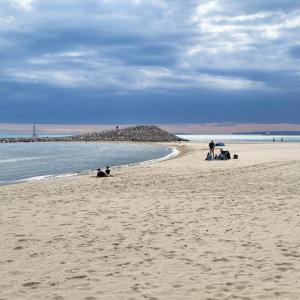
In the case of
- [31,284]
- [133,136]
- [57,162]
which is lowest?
[57,162]

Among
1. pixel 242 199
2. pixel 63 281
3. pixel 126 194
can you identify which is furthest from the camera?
pixel 126 194

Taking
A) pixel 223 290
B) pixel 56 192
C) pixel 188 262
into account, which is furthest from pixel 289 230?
pixel 56 192

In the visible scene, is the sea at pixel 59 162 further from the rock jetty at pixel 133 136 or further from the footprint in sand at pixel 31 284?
the rock jetty at pixel 133 136

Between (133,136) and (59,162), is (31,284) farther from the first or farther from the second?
(133,136)

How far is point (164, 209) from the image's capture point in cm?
1356

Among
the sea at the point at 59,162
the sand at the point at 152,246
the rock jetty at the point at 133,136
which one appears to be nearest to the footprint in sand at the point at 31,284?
the sand at the point at 152,246

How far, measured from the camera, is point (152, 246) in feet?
29.7

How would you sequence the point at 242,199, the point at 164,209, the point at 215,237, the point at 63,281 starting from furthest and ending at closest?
the point at 242,199 < the point at 164,209 < the point at 215,237 < the point at 63,281

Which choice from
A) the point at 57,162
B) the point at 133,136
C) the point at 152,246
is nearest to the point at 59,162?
the point at 57,162

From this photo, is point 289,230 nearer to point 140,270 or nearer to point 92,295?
point 140,270

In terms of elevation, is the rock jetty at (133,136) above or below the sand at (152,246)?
above

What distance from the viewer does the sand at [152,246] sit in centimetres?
659

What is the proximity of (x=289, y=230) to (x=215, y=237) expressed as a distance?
78.3 inches

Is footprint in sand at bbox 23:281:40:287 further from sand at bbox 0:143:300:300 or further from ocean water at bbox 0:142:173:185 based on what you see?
ocean water at bbox 0:142:173:185
